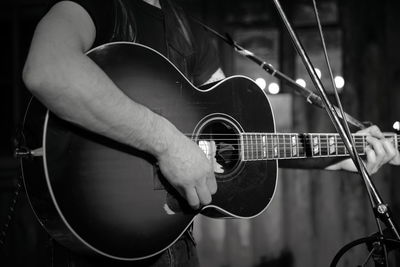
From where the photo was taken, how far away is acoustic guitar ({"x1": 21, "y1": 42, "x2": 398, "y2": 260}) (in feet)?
3.11

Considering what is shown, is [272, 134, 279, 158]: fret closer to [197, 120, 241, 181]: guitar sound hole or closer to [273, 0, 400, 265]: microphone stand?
[197, 120, 241, 181]: guitar sound hole

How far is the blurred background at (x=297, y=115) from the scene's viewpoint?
301cm

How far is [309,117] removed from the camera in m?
3.09

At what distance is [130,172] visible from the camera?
3.50 ft

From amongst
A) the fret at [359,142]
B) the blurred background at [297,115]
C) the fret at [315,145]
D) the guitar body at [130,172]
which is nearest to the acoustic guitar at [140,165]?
the guitar body at [130,172]

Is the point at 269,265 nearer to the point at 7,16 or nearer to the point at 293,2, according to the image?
the point at 293,2

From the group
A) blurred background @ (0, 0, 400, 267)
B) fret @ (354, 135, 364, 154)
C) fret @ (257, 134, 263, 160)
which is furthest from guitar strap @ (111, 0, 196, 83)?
blurred background @ (0, 0, 400, 267)

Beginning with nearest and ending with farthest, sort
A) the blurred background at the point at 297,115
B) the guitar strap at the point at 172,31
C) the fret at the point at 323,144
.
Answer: the guitar strap at the point at 172,31 → the fret at the point at 323,144 → the blurred background at the point at 297,115

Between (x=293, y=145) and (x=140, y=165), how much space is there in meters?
0.63

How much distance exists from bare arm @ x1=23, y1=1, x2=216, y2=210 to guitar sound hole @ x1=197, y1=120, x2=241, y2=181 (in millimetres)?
178

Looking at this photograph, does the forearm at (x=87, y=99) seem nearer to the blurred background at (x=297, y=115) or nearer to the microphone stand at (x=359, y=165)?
the microphone stand at (x=359, y=165)

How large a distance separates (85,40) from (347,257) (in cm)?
273

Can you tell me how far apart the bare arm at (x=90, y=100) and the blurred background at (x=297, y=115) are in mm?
2050

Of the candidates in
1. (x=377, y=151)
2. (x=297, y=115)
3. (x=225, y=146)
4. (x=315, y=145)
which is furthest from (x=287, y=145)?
(x=297, y=115)
